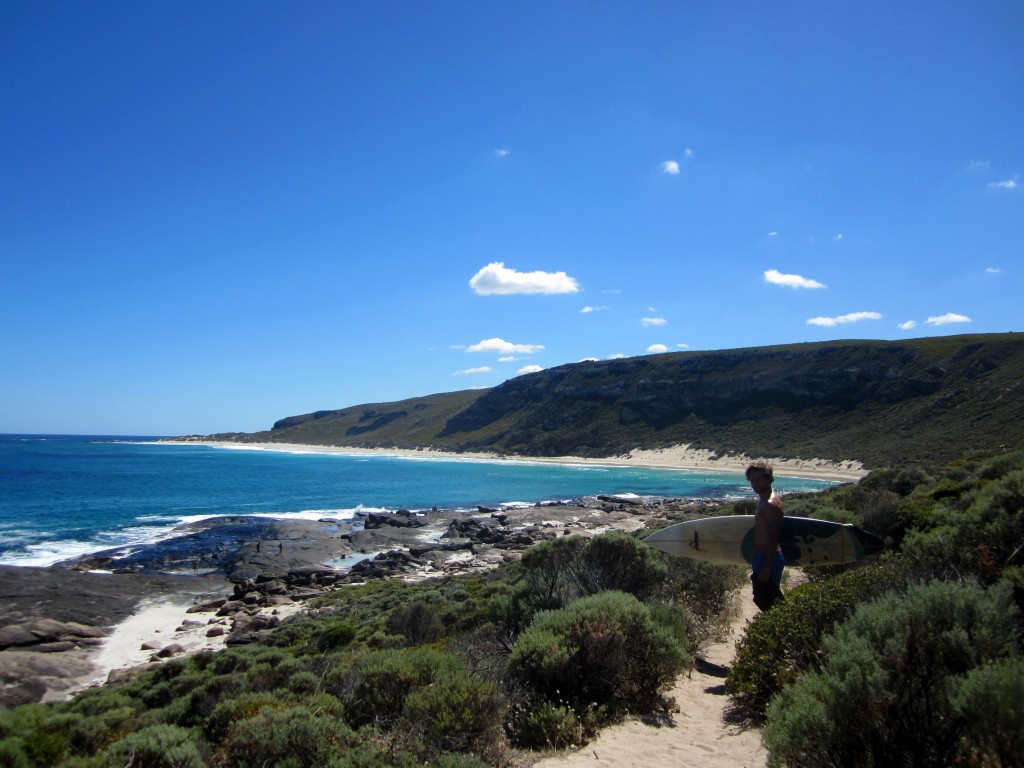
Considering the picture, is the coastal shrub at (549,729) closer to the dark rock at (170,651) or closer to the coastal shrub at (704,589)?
the coastal shrub at (704,589)

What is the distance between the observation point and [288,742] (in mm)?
3959

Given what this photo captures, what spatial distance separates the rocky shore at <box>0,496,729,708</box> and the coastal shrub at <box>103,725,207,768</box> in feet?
30.7

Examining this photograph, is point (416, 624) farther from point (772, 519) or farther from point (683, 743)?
point (772, 519)

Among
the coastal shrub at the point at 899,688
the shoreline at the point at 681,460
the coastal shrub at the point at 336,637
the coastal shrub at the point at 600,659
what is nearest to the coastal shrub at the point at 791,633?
the coastal shrub at the point at 600,659

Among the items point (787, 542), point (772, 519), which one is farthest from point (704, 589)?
point (772, 519)

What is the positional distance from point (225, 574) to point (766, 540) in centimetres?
2132

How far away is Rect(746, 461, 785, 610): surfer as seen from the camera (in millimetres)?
5902

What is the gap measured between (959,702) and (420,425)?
137 metres

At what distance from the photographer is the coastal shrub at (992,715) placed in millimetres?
2555

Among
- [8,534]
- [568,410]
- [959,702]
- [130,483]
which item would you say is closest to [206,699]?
[959,702]

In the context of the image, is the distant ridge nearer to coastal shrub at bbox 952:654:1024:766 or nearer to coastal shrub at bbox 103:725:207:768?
coastal shrub at bbox 952:654:1024:766

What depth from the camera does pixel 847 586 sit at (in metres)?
5.18

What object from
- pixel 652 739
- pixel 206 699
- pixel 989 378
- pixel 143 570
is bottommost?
pixel 143 570

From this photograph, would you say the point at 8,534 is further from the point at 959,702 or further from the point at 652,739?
the point at 959,702
